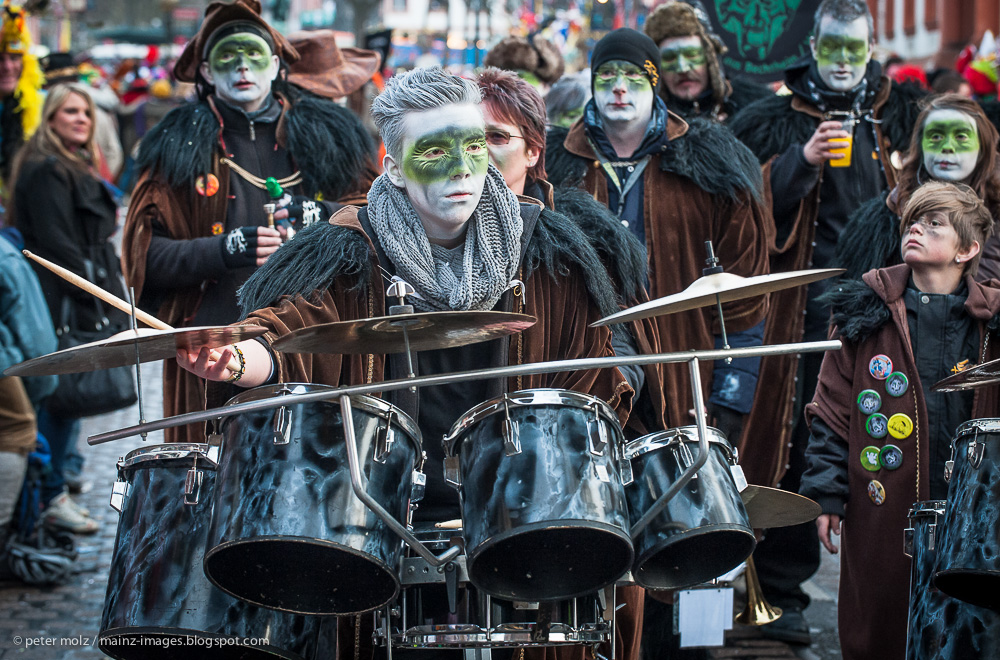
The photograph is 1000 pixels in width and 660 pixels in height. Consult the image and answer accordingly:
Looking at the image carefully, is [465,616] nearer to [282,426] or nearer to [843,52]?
[282,426]

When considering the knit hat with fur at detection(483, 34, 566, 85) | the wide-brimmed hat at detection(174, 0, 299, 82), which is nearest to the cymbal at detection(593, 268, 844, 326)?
the wide-brimmed hat at detection(174, 0, 299, 82)

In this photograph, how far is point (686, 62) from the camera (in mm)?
6281

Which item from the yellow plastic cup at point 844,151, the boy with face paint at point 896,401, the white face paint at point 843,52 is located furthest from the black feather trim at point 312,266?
the white face paint at point 843,52

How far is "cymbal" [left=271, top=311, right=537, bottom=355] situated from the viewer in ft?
8.69

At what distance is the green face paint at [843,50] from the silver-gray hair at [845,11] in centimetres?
8

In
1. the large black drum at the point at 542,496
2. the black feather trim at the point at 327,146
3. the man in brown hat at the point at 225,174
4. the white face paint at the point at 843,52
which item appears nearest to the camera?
the large black drum at the point at 542,496

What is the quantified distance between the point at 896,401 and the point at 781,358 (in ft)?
5.05

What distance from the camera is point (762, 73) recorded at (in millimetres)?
6582

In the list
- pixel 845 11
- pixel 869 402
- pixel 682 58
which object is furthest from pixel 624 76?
pixel 869 402

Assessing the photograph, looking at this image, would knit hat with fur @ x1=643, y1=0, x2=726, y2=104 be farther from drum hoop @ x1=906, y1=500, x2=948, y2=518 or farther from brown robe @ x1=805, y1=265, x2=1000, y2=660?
drum hoop @ x1=906, y1=500, x2=948, y2=518

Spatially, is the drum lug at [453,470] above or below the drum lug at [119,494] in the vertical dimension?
above

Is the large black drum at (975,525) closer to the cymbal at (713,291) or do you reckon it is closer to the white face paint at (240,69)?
the cymbal at (713,291)

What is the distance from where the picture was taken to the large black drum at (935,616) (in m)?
3.06

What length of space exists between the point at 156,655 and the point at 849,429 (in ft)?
7.62
